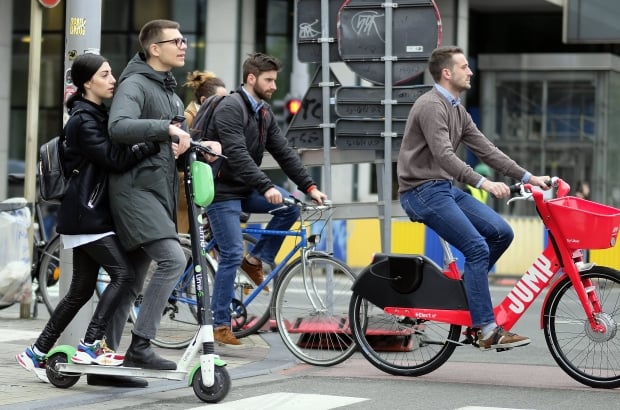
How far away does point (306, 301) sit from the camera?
8.62 meters

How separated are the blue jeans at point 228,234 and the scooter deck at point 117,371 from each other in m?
2.00

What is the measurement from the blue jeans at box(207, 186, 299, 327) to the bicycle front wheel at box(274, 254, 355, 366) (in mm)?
408

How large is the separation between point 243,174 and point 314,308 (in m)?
0.98

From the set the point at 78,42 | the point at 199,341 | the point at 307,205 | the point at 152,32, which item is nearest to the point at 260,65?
the point at 307,205

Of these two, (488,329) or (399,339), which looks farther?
(399,339)

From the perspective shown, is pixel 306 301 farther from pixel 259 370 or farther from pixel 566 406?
pixel 566 406

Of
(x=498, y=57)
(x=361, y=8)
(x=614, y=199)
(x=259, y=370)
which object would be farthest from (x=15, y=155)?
(x=259, y=370)

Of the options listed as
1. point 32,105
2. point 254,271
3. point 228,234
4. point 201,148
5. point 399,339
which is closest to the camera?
point 201,148

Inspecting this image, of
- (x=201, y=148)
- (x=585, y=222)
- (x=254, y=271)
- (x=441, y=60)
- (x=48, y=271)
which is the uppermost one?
(x=441, y=60)

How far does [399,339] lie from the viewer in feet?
26.9

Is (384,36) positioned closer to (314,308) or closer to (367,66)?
(367,66)

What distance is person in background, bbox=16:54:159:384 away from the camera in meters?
6.93

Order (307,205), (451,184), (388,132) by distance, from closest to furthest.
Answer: (451,184), (307,205), (388,132)

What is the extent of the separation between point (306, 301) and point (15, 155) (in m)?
21.3
